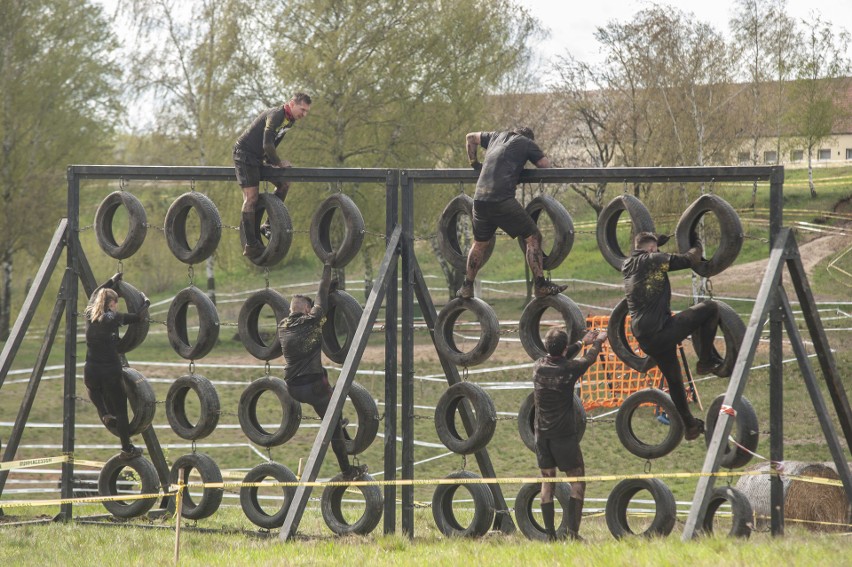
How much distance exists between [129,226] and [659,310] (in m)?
5.88

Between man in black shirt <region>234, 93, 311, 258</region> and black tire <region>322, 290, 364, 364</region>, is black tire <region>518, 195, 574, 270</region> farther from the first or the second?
man in black shirt <region>234, 93, 311, 258</region>

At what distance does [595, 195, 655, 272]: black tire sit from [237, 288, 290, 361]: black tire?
335cm

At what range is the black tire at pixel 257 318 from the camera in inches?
483

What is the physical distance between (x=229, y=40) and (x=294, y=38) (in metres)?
2.01

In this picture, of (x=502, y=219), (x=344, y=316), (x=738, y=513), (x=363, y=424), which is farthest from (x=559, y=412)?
(x=344, y=316)

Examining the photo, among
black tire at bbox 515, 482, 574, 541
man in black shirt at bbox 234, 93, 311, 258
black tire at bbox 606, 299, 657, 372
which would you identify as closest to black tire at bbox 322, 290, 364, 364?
man in black shirt at bbox 234, 93, 311, 258

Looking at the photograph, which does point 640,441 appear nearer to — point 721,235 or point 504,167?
point 721,235

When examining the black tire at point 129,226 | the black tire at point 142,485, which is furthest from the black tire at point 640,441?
the black tire at point 129,226

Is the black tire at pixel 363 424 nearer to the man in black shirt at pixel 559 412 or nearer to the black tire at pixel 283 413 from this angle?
the black tire at pixel 283 413

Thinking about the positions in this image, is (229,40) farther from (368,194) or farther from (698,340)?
(698,340)

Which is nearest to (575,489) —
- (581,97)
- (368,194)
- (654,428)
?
(654,428)

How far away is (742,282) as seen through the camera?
38.2 meters

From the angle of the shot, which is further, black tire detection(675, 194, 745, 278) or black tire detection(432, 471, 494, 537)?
black tire detection(432, 471, 494, 537)

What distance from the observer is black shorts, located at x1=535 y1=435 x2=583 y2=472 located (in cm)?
1037
